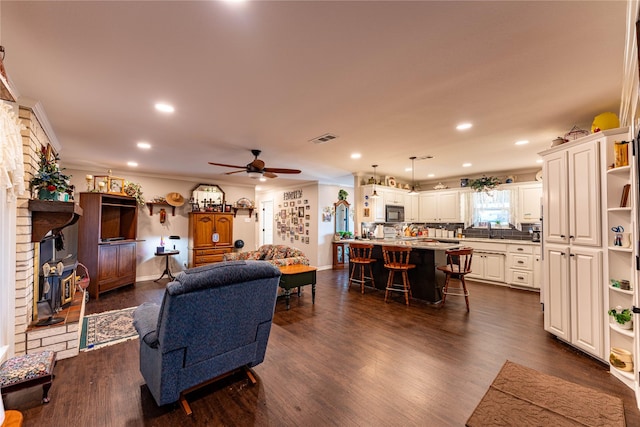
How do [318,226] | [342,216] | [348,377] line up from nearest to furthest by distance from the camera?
[348,377] → [318,226] → [342,216]

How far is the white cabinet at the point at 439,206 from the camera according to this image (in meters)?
7.02

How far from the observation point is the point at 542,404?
198 cm

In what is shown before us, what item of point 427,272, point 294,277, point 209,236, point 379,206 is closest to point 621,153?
point 427,272

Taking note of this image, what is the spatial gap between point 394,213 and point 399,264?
8.91 feet

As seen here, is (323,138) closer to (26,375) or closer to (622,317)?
(622,317)

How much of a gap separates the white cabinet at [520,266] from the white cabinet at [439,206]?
5.05 ft

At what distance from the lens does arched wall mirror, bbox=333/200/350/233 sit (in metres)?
8.17

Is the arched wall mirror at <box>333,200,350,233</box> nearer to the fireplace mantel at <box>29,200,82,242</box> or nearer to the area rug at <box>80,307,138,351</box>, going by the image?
the area rug at <box>80,307,138,351</box>

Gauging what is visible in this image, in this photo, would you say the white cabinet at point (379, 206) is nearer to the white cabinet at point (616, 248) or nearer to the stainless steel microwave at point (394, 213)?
the stainless steel microwave at point (394, 213)

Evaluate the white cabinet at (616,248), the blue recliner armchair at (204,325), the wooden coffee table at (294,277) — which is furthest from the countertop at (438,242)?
the blue recliner armchair at (204,325)

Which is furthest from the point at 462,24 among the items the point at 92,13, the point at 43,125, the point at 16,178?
the point at 43,125

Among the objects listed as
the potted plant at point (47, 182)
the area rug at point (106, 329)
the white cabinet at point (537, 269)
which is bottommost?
the area rug at point (106, 329)

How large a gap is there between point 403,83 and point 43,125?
4142 millimetres

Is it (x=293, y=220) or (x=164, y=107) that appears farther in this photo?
(x=293, y=220)
